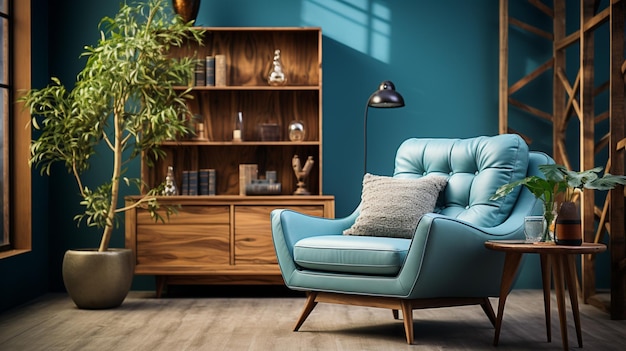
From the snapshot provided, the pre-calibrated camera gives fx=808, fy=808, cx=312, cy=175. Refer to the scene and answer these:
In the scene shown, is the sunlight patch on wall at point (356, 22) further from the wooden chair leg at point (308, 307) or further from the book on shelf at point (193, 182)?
the wooden chair leg at point (308, 307)

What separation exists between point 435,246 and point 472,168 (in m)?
0.85

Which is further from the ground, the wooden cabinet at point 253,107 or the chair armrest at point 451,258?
the wooden cabinet at point 253,107

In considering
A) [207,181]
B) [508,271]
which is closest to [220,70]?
[207,181]

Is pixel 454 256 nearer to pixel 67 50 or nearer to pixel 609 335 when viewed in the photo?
pixel 609 335

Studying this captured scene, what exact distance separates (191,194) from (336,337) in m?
2.05

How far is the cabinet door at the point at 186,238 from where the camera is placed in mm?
5242

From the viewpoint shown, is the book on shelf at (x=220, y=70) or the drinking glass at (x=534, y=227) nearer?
the drinking glass at (x=534, y=227)

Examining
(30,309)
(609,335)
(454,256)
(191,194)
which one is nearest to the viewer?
(454,256)

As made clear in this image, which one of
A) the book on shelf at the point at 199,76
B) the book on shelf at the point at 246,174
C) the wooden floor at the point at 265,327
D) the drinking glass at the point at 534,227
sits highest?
the book on shelf at the point at 199,76

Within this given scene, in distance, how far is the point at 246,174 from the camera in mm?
5559

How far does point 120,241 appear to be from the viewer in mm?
5762

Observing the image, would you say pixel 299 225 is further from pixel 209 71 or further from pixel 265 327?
pixel 209 71

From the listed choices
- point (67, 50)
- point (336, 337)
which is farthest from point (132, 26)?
point (336, 337)

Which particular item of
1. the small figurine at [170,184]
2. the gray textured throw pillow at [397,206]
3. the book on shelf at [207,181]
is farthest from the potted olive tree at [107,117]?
the gray textured throw pillow at [397,206]
